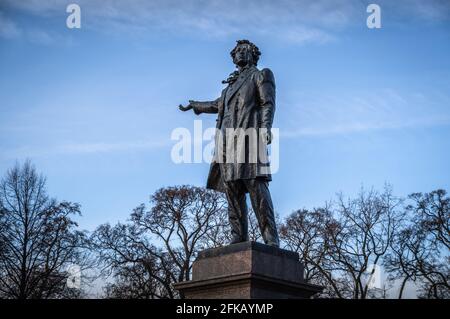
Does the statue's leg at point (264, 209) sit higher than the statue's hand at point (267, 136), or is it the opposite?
the statue's hand at point (267, 136)

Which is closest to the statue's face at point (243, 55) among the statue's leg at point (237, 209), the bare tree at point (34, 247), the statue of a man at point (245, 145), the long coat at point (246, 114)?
the statue of a man at point (245, 145)

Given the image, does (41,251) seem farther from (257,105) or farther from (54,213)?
(257,105)

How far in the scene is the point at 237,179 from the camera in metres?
8.98

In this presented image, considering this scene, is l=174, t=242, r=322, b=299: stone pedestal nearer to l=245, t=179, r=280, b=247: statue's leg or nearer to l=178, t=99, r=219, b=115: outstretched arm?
l=245, t=179, r=280, b=247: statue's leg

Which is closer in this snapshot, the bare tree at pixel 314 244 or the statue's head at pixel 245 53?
the statue's head at pixel 245 53

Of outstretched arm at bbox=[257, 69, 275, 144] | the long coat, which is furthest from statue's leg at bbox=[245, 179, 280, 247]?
outstretched arm at bbox=[257, 69, 275, 144]

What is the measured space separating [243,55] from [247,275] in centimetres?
375

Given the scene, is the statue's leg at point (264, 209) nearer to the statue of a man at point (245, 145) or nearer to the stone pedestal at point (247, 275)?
the statue of a man at point (245, 145)

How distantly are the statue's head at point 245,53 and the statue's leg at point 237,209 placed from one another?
205cm

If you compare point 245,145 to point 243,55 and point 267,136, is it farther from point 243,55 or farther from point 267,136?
point 243,55

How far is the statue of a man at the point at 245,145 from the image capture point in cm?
880

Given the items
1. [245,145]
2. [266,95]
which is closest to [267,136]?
[245,145]
